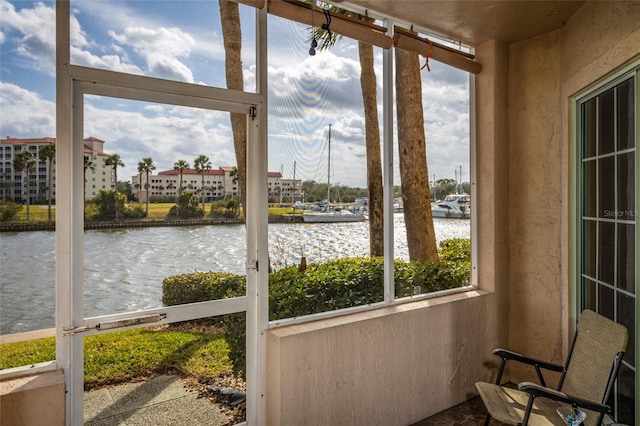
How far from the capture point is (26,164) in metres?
1.81

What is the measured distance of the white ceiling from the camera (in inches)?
108

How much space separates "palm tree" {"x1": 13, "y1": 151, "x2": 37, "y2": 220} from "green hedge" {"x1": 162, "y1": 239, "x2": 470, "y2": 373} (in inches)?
30.2

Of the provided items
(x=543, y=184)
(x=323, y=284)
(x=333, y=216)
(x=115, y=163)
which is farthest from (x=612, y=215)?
(x=115, y=163)

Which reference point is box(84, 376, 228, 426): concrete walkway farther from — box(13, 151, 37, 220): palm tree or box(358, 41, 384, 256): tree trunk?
box(358, 41, 384, 256): tree trunk

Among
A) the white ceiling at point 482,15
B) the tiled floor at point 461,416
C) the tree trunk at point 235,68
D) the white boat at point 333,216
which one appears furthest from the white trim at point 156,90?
the tiled floor at point 461,416

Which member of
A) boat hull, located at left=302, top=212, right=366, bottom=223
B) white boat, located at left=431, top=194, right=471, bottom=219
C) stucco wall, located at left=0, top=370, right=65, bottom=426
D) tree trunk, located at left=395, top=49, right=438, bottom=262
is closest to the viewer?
stucco wall, located at left=0, top=370, right=65, bottom=426

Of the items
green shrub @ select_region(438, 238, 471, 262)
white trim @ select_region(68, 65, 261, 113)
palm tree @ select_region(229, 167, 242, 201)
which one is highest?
white trim @ select_region(68, 65, 261, 113)

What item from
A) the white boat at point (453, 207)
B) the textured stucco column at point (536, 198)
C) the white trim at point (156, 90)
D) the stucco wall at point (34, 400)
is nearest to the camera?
the stucco wall at point (34, 400)

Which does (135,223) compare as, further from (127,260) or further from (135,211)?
(127,260)

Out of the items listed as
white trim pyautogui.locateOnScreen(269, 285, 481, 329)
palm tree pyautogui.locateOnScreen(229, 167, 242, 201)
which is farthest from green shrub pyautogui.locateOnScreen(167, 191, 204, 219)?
white trim pyautogui.locateOnScreen(269, 285, 481, 329)

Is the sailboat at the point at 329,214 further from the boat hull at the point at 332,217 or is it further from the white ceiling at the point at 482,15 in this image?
the white ceiling at the point at 482,15

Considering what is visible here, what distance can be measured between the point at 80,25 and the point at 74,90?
1.02ft

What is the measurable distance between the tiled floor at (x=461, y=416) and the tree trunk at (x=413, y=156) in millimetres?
1151

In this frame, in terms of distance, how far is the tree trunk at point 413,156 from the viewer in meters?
3.09
